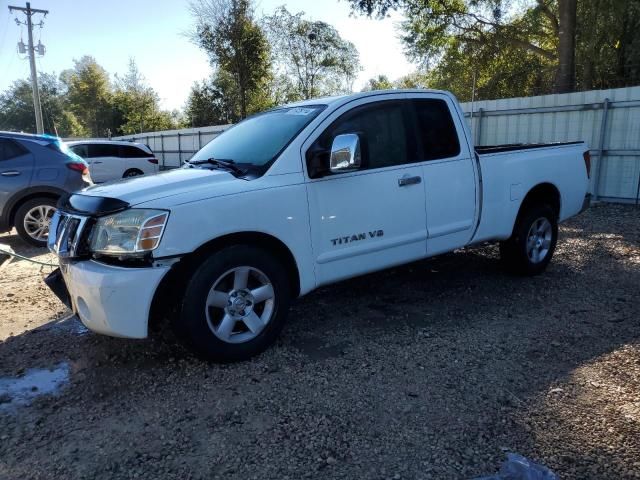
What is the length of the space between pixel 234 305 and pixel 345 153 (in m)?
1.29

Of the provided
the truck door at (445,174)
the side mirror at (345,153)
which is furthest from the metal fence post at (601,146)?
the side mirror at (345,153)

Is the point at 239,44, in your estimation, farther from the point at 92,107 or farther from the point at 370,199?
the point at 92,107

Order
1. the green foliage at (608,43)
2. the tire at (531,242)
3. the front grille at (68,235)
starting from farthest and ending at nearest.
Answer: the green foliage at (608,43), the tire at (531,242), the front grille at (68,235)

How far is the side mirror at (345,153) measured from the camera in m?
3.58

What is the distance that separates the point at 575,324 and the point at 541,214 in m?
1.55

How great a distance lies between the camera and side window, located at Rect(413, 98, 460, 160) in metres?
4.48

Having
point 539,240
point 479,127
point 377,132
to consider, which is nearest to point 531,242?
point 539,240

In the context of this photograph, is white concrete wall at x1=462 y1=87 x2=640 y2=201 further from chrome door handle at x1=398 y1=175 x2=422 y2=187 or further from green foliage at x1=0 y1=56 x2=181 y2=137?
green foliage at x1=0 y1=56 x2=181 y2=137

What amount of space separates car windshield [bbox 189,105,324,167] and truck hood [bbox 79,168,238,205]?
12.1 inches

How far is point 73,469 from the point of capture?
2.50 meters

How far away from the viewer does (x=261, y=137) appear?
4117 millimetres

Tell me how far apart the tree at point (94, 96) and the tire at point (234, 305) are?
51.6 meters

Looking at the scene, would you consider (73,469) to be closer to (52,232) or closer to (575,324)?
(52,232)

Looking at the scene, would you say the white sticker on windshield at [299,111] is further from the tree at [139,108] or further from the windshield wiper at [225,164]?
the tree at [139,108]
